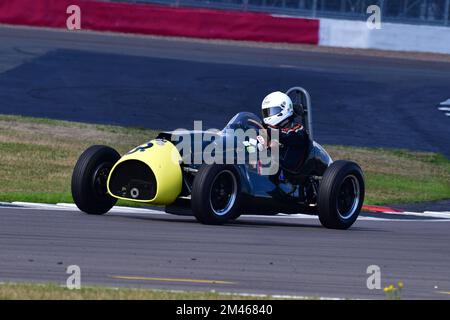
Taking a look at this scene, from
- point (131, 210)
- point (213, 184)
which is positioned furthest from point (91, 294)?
point (131, 210)

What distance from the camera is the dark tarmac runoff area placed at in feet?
75.2

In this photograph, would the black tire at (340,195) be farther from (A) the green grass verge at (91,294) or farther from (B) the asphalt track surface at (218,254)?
(A) the green grass verge at (91,294)

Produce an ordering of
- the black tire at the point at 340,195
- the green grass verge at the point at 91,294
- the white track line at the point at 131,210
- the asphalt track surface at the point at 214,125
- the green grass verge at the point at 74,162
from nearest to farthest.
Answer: the green grass verge at the point at 91,294
the asphalt track surface at the point at 214,125
the black tire at the point at 340,195
the white track line at the point at 131,210
the green grass verge at the point at 74,162

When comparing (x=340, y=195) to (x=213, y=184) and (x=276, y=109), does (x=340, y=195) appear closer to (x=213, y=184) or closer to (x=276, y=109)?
(x=276, y=109)

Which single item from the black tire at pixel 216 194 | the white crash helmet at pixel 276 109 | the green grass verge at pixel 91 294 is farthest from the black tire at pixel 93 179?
the green grass verge at pixel 91 294

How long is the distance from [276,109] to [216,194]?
59.3 inches

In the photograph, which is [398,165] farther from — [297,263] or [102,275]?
[102,275]

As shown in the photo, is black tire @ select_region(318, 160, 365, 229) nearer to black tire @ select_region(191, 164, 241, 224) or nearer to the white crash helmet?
the white crash helmet

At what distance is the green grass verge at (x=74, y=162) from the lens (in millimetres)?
A: 16125

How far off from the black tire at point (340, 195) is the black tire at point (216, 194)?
1.01 m

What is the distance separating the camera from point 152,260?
32.3ft

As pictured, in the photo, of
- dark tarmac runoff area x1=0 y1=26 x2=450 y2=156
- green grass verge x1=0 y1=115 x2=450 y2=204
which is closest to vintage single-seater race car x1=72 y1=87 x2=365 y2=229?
green grass verge x1=0 y1=115 x2=450 y2=204

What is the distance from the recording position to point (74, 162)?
1795cm

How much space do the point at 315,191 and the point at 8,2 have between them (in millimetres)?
23862
